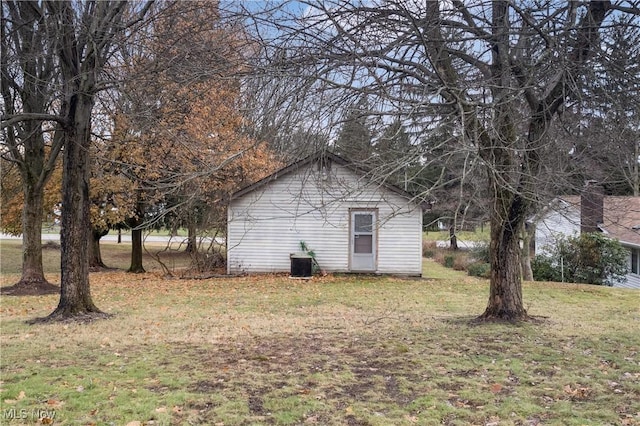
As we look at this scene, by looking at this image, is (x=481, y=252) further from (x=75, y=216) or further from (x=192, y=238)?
(x=75, y=216)

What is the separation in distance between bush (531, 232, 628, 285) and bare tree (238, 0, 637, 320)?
15.7 meters

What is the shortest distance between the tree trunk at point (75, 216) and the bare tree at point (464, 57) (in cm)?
535

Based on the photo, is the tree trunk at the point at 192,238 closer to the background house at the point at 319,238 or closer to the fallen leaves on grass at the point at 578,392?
the background house at the point at 319,238

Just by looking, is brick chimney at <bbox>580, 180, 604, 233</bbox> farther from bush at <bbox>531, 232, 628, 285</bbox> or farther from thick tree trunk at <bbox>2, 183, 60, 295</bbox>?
thick tree trunk at <bbox>2, 183, 60, 295</bbox>

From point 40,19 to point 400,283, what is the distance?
1190 centimetres

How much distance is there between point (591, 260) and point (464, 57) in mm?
17250

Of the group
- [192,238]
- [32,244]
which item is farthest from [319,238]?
[32,244]

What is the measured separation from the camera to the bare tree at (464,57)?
4895mm

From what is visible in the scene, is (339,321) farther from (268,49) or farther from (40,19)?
(40,19)

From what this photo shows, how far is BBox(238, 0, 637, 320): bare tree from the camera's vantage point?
4.89m

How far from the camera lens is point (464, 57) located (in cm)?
661

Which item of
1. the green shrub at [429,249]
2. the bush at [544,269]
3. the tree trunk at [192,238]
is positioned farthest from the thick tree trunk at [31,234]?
the green shrub at [429,249]

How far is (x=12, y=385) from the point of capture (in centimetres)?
490

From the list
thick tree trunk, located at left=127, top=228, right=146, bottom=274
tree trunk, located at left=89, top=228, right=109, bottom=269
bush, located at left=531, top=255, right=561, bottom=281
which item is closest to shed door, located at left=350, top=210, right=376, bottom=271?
thick tree trunk, located at left=127, top=228, right=146, bottom=274
